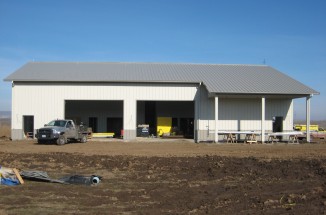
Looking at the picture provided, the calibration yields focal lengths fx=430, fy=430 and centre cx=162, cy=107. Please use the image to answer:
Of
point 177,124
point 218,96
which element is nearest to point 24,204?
point 218,96

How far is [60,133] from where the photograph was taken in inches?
1240

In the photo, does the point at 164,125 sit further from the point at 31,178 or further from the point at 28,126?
the point at 31,178

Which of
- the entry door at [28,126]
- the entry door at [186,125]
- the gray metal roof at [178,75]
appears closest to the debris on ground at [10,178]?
the gray metal roof at [178,75]

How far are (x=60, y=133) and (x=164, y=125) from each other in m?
16.0

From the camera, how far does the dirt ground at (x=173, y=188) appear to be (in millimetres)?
10086

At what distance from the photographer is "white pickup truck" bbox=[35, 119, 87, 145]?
3122 centimetres

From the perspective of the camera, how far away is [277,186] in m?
12.9

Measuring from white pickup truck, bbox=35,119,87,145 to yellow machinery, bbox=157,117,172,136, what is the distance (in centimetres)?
1177

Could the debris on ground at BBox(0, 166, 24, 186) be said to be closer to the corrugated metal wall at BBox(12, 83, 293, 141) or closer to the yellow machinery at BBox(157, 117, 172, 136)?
the corrugated metal wall at BBox(12, 83, 293, 141)

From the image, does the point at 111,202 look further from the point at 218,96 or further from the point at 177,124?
the point at 177,124

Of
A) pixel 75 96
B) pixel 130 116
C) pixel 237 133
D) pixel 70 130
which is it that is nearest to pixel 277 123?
pixel 237 133

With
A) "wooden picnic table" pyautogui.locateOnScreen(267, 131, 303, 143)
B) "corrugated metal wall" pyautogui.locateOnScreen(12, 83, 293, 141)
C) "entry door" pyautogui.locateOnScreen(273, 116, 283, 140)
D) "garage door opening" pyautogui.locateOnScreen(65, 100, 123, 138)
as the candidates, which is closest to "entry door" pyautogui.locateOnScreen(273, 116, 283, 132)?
"entry door" pyautogui.locateOnScreen(273, 116, 283, 140)

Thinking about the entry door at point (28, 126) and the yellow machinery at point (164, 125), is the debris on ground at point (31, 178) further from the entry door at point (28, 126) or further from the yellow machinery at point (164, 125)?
the yellow machinery at point (164, 125)

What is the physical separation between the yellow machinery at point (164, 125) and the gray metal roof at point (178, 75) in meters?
5.82
